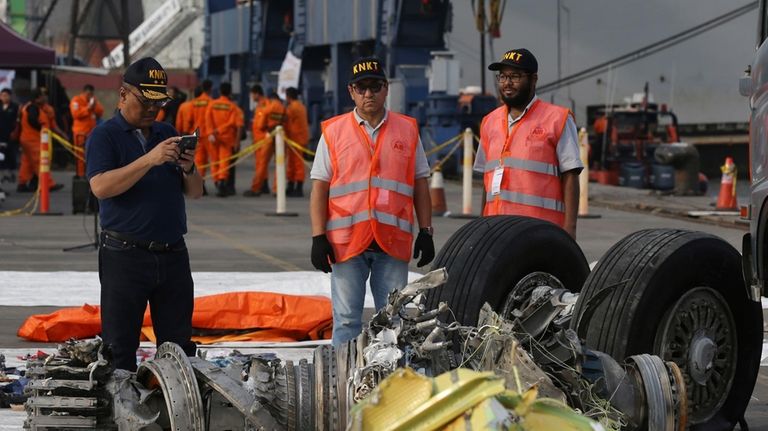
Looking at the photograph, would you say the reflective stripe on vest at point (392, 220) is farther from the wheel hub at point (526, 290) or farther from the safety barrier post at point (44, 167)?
the safety barrier post at point (44, 167)

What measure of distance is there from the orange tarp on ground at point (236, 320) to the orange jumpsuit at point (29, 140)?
1489 centimetres

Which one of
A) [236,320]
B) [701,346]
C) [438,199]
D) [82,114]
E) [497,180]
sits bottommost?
[236,320]

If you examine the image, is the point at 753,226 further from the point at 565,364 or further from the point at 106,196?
the point at 106,196

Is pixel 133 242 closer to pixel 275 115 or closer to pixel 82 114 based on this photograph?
pixel 275 115

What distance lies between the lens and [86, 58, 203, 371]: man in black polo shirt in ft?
21.8

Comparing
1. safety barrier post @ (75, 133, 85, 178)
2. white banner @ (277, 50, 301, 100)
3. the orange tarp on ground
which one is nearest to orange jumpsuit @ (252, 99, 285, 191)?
safety barrier post @ (75, 133, 85, 178)

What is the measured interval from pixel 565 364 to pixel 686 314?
1.20 meters

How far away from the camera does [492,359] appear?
5.44 meters

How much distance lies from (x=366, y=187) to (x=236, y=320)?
263 centimetres

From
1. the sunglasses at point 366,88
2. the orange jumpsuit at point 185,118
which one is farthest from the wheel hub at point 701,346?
the orange jumpsuit at point 185,118

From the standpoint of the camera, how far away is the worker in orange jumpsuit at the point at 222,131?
2391cm

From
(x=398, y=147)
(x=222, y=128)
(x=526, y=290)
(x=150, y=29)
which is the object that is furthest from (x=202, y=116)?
(x=150, y=29)

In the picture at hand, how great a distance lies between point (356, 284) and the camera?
24.8 ft

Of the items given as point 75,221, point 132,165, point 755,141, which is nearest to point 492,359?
point 132,165
